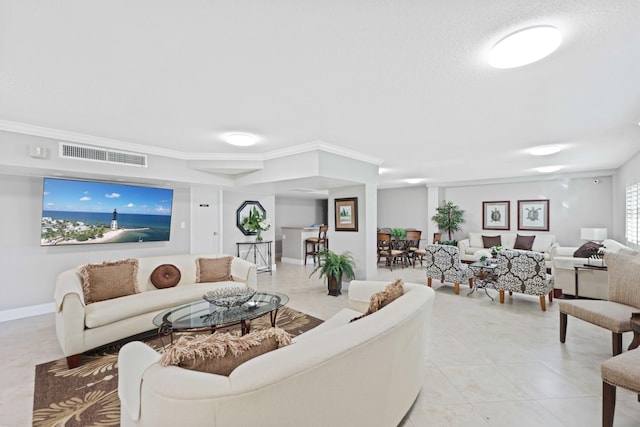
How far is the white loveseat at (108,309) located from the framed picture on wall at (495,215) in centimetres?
738

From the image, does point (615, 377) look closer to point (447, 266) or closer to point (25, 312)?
point (447, 266)

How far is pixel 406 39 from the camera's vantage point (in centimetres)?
172

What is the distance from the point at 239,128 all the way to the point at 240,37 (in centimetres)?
177

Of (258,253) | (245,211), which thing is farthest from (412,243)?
(245,211)

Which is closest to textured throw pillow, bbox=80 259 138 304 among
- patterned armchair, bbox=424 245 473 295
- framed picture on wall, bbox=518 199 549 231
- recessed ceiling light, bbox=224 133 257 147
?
recessed ceiling light, bbox=224 133 257 147

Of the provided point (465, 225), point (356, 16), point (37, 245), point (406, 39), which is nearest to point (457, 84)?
point (406, 39)

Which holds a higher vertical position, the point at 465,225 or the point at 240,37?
the point at 240,37

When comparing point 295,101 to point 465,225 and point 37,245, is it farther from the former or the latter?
point 465,225

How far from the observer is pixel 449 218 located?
27.7ft

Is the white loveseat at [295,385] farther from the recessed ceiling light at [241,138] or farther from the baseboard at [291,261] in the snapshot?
the baseboard at [291,261]

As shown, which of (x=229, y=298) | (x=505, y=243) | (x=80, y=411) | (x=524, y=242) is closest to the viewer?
(x=80, y=411)

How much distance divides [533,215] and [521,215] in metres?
0.26

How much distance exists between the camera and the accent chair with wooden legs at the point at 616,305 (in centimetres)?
251

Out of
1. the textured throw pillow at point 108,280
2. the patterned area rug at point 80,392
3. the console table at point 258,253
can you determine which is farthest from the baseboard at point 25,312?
the console table at point 258,253
